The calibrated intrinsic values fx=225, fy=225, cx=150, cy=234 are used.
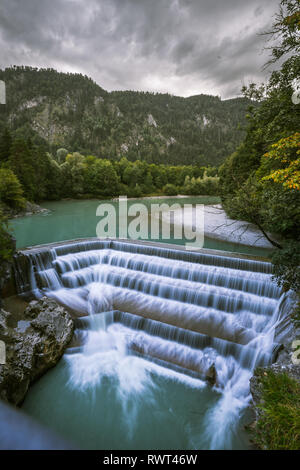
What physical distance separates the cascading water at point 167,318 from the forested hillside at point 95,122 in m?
115

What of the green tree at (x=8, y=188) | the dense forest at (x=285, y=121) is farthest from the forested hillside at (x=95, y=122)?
the dense forest at (x=285, y=121)

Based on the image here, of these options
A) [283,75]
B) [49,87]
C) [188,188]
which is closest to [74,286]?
[283,75]

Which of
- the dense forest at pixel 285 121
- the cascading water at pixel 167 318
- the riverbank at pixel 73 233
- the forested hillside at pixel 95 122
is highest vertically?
the forested hillside at pixel 95 122

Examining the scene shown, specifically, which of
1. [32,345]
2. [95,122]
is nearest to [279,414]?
[32,345]

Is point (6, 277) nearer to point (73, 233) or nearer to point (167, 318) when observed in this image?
point (167, 318)

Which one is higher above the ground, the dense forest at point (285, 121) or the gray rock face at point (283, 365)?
the dense forest at point (285, 121)

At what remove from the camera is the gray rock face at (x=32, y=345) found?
546cm

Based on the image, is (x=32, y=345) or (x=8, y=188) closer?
(x=32, y=345)

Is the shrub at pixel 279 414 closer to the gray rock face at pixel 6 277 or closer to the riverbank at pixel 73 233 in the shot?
the gray rock face at pixel 6 277

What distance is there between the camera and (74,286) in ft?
33.4

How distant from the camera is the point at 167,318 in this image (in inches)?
329

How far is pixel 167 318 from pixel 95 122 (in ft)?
555

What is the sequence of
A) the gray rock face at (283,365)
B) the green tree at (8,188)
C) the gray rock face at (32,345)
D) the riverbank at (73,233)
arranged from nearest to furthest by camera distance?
1. the gray rock face at (283,365)
2. the gray rock face at (32,345)
3. the riverbank at (73,233)
4. the green tree at (8,188)

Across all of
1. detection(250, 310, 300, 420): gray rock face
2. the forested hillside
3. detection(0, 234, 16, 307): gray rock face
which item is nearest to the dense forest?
detection(250, 310, 300, 420): gray rock face
